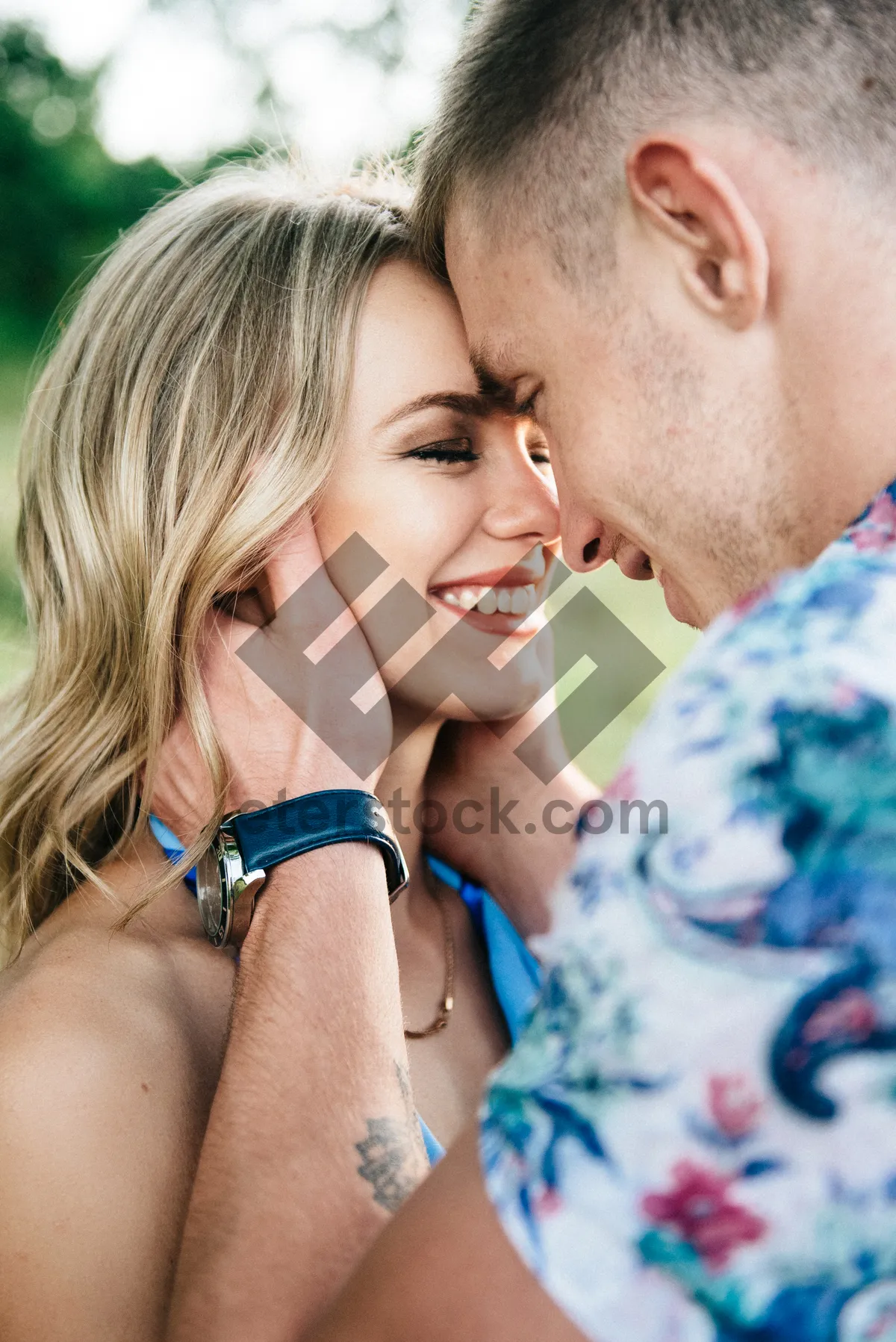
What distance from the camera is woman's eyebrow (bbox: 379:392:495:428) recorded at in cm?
213

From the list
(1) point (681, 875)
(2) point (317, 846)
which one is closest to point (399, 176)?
(2) point (317, 846)

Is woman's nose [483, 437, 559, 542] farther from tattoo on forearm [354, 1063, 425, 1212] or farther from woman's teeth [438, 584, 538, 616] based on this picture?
tattoo on forearm [354, 1063, 425, 1212]

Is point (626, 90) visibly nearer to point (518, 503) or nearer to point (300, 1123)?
point (518, 503)

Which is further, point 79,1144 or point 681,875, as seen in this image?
point 79,1144

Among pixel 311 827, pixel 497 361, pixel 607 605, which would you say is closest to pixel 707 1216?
pixel 311 827

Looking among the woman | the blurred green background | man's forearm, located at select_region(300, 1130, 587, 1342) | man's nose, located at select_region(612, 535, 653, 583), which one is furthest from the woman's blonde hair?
the blurred green background

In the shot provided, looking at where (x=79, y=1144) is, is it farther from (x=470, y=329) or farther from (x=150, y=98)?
(x=150, y=98)

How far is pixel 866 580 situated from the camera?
2.83 ft

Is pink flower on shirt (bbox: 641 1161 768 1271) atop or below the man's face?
below

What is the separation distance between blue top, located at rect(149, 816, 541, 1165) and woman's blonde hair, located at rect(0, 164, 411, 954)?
224 mm

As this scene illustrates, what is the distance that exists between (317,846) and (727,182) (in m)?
1.03

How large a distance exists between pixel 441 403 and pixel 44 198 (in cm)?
600

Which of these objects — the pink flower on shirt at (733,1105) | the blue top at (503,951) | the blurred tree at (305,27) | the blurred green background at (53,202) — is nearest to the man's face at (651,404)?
the pink flower on shirt at (733,1105)

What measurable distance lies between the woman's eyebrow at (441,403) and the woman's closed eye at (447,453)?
0.21 feet
